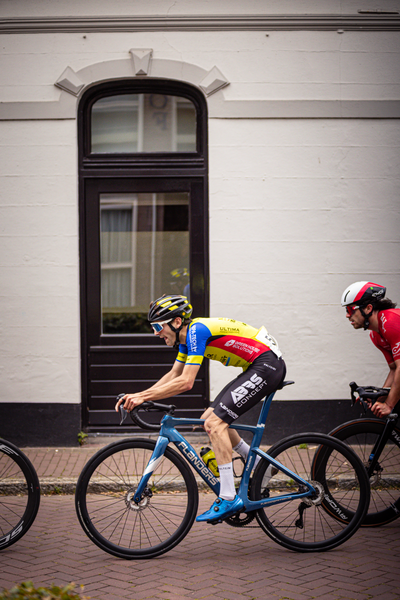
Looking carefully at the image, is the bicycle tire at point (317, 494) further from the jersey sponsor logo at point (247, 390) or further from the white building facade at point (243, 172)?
the white building facade at point (243, 172)

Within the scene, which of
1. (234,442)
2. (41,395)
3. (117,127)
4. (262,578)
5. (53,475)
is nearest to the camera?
(262,578)

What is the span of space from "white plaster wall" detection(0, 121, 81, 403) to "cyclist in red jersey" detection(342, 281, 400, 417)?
12.9 feet

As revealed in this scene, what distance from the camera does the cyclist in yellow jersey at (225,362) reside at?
4.20 metres

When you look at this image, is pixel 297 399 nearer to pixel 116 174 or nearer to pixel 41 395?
pixel 41 395

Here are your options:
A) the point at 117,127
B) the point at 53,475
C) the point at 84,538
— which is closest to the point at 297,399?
the point at 53,475

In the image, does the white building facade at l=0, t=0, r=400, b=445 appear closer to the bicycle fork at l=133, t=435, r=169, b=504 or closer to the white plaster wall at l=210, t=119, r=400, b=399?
the white plaster wall at l=210, t=119, r=400, b=399

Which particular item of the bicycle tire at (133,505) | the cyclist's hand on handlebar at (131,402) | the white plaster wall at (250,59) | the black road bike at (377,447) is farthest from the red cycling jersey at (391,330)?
the white plaster wall at (250,59)

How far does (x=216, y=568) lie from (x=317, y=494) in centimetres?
90

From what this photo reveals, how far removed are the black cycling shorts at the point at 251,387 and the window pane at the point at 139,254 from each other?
3.69 metres

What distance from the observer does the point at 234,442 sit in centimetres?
448

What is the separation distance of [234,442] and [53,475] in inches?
105

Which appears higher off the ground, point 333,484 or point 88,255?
point 88,255

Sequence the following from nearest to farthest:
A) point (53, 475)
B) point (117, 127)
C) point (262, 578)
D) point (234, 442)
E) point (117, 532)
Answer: point (262, 578), point (117, 532), point (234, 442), point (53, 475), point (117, 127)

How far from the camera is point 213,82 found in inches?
298
